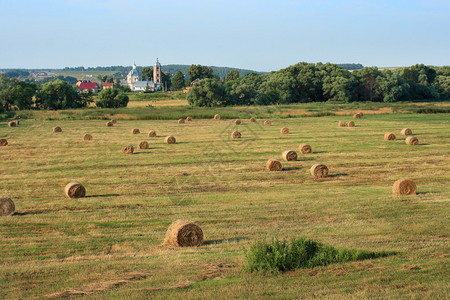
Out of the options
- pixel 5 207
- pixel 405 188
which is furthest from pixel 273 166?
pixel 5 207

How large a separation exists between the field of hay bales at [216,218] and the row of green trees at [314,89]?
48.7 meters

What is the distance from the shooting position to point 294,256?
1026 centimetres

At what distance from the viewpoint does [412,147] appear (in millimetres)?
32656

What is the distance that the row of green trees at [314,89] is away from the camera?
82875 millimetres

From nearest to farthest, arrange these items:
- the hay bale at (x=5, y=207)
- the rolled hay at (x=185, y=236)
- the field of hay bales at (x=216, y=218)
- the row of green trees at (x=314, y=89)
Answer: the field of hay bales at (x=216, y=218) → the rolled hay at (x=185, y=236) → the hay bale at (x=5, y=207) → the row of green trees at (x=314, y=89)

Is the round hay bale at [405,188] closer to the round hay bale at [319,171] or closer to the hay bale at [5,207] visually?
the round hay bale at [319,171]

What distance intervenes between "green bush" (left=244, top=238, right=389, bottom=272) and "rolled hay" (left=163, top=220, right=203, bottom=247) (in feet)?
8.02

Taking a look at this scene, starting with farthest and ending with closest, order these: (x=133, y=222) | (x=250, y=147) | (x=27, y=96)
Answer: (x=27, y=96), (x=250, y=147), (x=133, y=222)

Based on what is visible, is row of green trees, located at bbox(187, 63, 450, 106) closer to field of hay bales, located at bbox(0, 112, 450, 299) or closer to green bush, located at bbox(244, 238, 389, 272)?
field of hay bales, located at bbox(0, 112, 450, 299)

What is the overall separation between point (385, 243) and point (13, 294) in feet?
29.2

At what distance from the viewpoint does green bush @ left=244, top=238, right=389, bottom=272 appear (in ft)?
33.0

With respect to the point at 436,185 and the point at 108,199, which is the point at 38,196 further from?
the point at 436,185

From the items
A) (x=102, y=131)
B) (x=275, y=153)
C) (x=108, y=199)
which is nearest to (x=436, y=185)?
(x=275, y=153)

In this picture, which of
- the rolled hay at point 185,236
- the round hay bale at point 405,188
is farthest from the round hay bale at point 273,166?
the rolled hay at point 185,236
